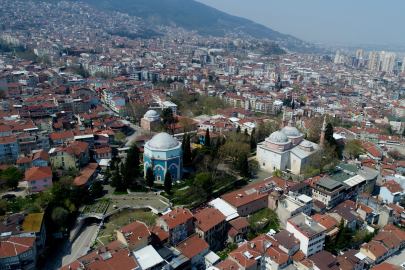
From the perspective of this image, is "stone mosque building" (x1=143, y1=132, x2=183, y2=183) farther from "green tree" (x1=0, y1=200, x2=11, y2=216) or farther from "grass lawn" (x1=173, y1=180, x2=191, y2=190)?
"green tree" (x1=0, y1=200, x2=11, y2=216)

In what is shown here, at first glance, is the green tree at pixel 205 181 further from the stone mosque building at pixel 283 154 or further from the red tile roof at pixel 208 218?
the stone mosque building at pixel 283 154

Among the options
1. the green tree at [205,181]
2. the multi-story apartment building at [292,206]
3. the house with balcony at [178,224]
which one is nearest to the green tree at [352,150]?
the multi-story apartment building at [292,206]

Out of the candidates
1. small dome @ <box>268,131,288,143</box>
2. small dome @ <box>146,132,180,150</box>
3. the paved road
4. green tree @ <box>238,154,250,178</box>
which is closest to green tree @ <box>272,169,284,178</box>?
green tree @ <box>238,154,250,178</box>

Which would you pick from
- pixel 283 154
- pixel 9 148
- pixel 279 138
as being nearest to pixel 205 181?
pixel 283 154

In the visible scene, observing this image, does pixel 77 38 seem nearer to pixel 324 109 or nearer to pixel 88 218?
pixel 324 109

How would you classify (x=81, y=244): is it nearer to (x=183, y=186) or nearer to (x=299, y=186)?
(x=183, y=186)

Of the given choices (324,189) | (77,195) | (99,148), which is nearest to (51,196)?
(77,195)

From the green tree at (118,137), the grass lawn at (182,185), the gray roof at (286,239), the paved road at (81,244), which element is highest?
the green tree at (118,137)
